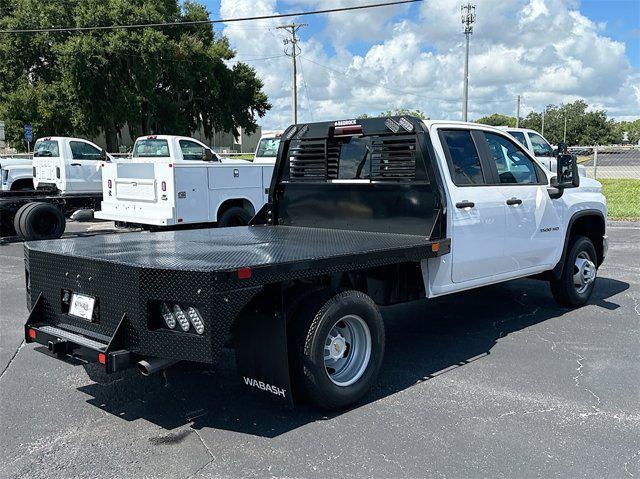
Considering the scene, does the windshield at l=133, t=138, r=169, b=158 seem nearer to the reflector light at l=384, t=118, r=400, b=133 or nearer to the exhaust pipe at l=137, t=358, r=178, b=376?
the reflector light at l=384, t=118, r=400, b=133

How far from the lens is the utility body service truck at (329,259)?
382 cm

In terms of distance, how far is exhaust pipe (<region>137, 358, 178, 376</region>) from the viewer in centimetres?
379

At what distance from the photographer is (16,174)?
53.9ft

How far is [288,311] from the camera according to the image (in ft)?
13.7

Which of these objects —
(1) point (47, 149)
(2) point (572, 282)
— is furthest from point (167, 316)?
(1) point (47, 149)

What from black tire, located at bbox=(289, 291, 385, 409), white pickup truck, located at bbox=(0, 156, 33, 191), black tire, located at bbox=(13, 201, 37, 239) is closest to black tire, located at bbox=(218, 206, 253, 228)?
black tire, located at bbox=(13, 201, 37, 239)

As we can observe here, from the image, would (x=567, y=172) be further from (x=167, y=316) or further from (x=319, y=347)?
(x=167, y=316)

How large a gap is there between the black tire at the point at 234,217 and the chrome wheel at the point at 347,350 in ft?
25.6

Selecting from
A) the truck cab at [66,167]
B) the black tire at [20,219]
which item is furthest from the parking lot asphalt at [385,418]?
the truck cab at [66,167]

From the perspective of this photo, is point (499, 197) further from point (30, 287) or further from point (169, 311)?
point (30, 287)

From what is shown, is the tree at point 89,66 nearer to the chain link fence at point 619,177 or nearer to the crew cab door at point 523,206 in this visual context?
the chain link fence at point 619,177

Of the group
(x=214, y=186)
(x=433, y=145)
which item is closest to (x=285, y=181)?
(x=433, y=145)

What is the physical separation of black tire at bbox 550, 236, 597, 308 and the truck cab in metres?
11.8

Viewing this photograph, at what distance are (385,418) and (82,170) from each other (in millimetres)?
13463
